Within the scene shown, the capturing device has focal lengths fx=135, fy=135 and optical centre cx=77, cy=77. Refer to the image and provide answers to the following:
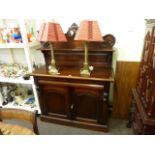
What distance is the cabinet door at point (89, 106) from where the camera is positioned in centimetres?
158

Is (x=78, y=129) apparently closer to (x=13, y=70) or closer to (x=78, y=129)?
(x=78, y=129)

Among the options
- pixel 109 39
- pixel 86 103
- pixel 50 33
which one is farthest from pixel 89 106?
pixel 50 33

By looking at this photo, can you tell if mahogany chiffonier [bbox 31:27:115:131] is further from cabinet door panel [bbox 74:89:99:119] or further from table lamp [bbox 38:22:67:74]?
table lamp [bbox 38:22:67:74]

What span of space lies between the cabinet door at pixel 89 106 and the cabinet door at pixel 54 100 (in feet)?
0.45

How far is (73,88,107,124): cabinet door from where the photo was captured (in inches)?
62.0

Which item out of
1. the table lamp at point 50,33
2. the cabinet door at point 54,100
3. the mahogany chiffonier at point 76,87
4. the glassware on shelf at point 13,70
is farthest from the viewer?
the glassware on shelf at point 13,70

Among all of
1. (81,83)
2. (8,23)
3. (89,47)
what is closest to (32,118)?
(81,83)

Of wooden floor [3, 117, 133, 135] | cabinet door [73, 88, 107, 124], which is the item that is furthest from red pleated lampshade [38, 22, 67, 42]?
wooden floor [3, 117, 133, 135]

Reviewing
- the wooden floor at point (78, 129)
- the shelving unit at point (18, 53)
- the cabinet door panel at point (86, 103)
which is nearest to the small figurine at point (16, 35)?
the shelving unit at point (18, 53)

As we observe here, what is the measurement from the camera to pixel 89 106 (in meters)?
1.67

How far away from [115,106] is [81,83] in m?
0.74

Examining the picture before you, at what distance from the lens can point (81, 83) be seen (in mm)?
1556

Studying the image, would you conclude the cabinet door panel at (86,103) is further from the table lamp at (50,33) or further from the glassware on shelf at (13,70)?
the glassware on shelf at (13,70)

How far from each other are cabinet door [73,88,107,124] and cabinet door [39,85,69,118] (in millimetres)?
137
